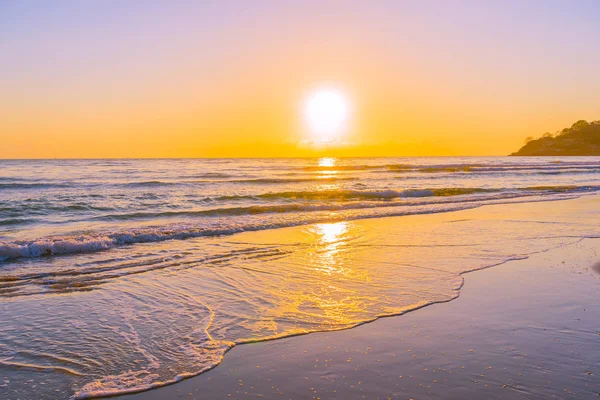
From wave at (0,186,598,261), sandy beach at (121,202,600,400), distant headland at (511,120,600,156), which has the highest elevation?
distant headland at (511,120,600,156)

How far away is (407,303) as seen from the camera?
6406 mm

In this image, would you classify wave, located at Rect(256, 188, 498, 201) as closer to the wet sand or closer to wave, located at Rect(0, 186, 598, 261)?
wave, located at Rect(0, 186, 598, 261)

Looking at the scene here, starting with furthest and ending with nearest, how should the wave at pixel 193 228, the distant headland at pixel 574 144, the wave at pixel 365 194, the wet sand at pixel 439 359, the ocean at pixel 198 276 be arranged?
the distant headland at pixel 574 144
the wave at pixel 365 194
the wave at pixel 193 228
the ocean at pixel 198 276
the wet sand at pixel 439 359

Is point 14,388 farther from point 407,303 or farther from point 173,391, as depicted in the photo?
point 407,303

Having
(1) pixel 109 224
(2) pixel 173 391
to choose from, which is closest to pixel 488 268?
(2) pixel 173 391

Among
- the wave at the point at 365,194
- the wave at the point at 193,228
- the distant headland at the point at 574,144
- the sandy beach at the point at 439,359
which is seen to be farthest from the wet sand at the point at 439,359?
the distant headland at the point at 574,144

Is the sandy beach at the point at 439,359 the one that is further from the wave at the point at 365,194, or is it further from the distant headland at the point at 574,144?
the distant headland at the point at 574,144

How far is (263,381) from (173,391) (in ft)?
2.56

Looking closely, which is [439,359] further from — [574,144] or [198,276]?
[574,144]

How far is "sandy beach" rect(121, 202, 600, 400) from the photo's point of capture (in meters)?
3.91

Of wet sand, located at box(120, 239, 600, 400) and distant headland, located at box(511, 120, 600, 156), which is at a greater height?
distant headland, located at box(511, 120, 600, 156)

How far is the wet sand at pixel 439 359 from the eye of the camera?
154 inches

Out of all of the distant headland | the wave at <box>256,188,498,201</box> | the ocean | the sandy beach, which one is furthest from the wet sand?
the distant headland

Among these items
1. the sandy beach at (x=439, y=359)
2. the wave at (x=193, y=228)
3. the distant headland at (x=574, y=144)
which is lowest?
the sandy beach at (x=439, y=359)
